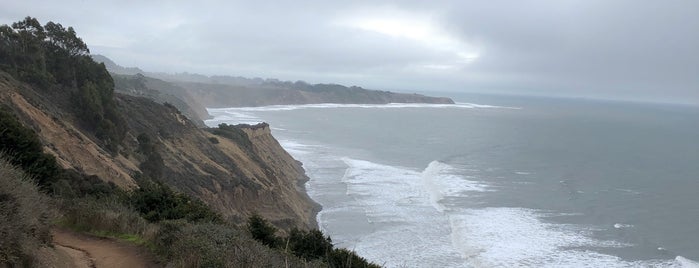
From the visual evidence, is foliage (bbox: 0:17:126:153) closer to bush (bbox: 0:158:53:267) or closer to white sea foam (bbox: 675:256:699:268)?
bush (bbox: 0:158:53:267)

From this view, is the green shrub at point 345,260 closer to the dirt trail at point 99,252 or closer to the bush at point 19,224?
the dirt trail at point 99,252

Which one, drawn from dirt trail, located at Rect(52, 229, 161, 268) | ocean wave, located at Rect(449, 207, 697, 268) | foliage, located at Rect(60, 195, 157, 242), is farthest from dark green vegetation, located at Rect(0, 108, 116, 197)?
ocean wave, located at Rect(449, 207, 697, 268)

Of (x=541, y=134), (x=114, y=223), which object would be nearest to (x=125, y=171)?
(x=114, y=223)

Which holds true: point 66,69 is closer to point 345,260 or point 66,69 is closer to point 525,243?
point 345,260

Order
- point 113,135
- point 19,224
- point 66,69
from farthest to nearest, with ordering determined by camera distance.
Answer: point 66,69, point 113,135, point 19,224

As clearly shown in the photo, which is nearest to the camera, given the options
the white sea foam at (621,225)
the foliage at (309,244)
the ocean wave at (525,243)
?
the foliage at (309,244)

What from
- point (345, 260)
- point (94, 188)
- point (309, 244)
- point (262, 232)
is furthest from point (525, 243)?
point (94, 188)

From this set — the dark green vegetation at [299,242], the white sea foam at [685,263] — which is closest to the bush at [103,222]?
the dark green vegetation at [299,242]
